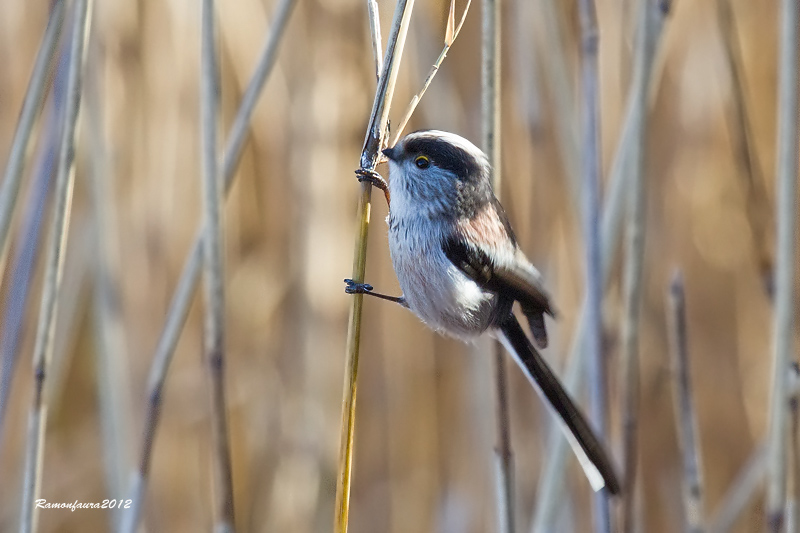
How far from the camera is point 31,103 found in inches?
43.9

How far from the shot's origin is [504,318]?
48.1 inches

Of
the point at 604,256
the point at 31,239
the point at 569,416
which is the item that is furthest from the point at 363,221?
the point at 31,239

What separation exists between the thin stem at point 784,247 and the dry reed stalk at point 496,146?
449 millimetres

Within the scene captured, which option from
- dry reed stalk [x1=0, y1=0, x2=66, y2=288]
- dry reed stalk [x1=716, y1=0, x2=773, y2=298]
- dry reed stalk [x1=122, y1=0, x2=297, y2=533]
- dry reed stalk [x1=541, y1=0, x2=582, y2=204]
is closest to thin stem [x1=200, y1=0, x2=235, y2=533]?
dry reed stalk [x1=122, y1=0, x2=297, y2=533]

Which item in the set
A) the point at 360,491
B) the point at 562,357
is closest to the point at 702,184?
the point at 562,357

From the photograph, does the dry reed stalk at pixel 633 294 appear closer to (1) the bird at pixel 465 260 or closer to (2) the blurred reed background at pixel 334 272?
(1) the bird at pixel 465 260

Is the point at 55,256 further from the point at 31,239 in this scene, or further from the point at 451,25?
the point at 451,25

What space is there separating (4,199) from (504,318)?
822mm

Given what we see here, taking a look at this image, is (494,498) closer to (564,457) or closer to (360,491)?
(360,491)

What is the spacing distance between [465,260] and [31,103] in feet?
2.33

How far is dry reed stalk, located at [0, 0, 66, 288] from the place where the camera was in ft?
3.60

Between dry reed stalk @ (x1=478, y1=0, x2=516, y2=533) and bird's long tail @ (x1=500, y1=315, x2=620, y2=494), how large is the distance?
0.04 metres

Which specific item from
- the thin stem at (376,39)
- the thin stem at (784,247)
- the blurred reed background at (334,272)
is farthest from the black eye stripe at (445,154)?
the blurred reed background at (334,272)

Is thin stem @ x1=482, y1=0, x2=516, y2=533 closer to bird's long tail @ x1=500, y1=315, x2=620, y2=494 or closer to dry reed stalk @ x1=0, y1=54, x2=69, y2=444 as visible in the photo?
bird's long tail @ x1=500, y1=315, x2=620, y2=494
